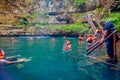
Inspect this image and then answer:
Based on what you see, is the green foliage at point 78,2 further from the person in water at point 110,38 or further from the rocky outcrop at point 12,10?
the person in water at point 110,38

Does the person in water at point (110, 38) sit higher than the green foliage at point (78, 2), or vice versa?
the green foliage at point (78, 2)

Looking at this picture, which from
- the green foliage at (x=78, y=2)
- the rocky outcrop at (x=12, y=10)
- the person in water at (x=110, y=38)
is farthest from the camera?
the green foliage at (x=78, y=2)

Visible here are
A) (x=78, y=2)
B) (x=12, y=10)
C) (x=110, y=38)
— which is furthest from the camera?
(x=12, y=10)

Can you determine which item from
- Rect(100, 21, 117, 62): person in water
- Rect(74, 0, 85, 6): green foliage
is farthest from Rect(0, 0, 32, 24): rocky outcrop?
Rect(100, 21, 117, 62): person in water

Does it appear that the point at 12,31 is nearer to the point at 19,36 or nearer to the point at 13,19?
the point at 19,36

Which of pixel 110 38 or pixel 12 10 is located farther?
pixel 12 10

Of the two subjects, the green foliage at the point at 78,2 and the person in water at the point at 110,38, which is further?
the green foliage at the point at 78,2

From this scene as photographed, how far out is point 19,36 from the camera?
187 ft

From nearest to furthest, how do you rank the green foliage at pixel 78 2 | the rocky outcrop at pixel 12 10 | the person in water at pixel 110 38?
the person in water at pixel 110 38
the rocky outcrop at pixel 12 10
the green foliage at pixel 78 2

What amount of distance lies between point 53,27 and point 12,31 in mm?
9609

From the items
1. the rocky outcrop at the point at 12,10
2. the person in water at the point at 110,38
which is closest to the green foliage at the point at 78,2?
the rocky outcrop at the point at 12,10

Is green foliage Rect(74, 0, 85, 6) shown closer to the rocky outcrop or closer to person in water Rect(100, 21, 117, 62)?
the rocky outcrop

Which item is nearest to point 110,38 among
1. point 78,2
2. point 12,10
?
point 78,2

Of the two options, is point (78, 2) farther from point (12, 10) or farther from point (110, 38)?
point (110, 38)
